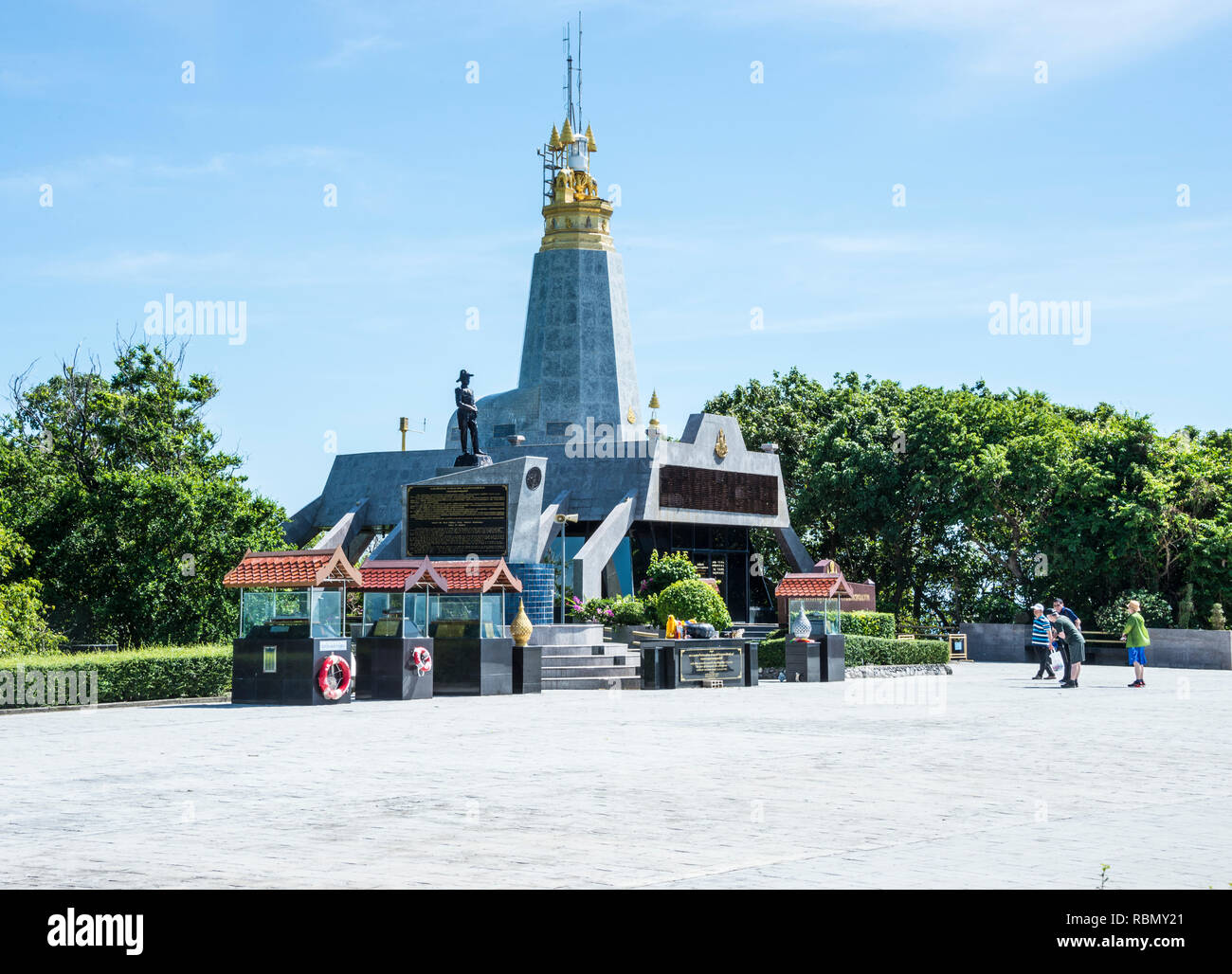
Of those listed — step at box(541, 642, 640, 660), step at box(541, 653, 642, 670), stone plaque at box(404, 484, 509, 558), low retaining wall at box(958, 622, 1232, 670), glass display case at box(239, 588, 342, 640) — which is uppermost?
stone plaque at box(404, 484, 509, 558)

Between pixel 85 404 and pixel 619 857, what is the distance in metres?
43.2

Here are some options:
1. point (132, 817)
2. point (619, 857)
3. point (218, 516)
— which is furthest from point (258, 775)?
point (218, 516)

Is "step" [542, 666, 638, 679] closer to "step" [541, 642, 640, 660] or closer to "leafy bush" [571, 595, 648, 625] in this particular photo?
"step" [541, 642, 640, 660]

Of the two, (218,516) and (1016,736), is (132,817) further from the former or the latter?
(218,516)

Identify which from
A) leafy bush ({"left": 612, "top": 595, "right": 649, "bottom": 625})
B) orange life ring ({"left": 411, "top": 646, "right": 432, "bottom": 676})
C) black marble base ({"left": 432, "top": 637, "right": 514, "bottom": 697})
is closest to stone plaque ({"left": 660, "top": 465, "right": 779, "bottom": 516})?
leafy bush ({"left": 612, "top": 595, "right": 649, "bottom": 625})

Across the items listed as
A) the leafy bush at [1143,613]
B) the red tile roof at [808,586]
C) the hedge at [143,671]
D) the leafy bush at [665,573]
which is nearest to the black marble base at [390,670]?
the hedge at [143,671]

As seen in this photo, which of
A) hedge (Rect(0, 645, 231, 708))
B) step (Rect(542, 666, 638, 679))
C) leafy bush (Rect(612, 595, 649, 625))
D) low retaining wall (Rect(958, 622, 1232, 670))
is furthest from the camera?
low retaining wall (Rect(958, 622, 1232, 670))

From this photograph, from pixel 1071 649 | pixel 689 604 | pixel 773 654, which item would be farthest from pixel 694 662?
pixel 1071 649

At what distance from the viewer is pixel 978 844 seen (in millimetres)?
8656

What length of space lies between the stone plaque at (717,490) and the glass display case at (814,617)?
12.2 metres

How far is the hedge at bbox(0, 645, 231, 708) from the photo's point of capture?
22594 millimetres

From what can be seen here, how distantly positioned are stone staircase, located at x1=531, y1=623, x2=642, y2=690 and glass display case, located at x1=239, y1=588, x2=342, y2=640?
5721 millimetres

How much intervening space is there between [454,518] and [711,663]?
7.42m

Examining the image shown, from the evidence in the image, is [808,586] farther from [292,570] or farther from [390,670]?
[292,570]
